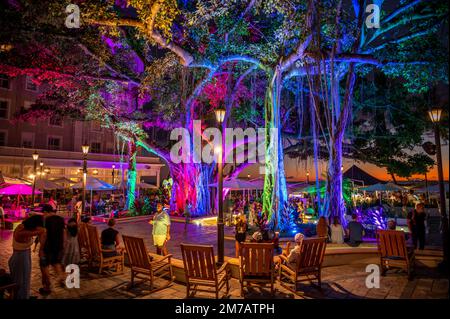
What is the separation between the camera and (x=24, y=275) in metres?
4.41

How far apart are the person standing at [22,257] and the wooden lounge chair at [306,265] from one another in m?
4.26

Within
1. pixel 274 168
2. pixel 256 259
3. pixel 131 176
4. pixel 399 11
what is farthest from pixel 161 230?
pixel 131 176

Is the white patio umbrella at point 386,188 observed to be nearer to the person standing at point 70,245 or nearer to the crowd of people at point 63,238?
the crowd of people at point 63,238

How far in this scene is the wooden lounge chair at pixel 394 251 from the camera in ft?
18.2

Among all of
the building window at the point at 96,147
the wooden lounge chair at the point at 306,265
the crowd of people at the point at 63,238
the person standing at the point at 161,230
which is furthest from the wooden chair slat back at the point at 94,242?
the building window at the point at 96,147

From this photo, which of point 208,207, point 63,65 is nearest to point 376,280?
point 208,207

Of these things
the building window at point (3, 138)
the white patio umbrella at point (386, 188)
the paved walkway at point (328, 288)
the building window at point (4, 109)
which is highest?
the building window at point (4, 109)

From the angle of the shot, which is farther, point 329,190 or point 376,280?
point 329,190

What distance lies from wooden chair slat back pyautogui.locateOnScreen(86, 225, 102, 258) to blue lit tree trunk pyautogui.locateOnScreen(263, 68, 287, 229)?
5048mm

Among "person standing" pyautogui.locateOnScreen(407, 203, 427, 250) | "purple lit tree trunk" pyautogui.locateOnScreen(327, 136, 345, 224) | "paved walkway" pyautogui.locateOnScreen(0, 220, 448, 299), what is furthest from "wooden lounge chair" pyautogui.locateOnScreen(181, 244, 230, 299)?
"person standing" pyautogui.locateOnScreen(407, 203, 427, 250)
